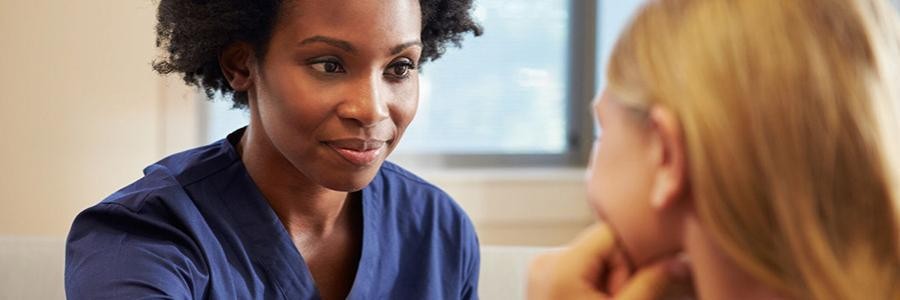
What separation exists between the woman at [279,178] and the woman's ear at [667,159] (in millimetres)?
671

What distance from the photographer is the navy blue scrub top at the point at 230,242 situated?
1281 mm

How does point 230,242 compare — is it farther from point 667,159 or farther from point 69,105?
point 69,105

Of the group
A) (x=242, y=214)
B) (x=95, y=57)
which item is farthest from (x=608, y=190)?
(x=95, y=57)

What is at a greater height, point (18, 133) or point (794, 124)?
point (794, 124)

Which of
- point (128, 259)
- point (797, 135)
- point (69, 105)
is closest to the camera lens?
point (797, 135)

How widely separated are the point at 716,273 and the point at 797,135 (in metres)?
0.11

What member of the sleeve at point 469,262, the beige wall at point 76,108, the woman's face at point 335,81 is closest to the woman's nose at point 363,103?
the woman's face at point 335,81

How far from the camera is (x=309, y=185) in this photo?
1.47 metres

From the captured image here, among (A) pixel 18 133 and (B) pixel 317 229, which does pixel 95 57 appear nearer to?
(A) pixel 18 133

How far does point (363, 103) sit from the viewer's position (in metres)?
1.35

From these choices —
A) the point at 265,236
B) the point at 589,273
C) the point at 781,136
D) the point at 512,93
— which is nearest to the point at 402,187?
the point at 265,236

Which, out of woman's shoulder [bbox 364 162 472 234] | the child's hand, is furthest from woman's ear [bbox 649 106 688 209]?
woman's shoulder [bbox 364 162 472 234]

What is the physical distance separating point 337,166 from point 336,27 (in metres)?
0.17

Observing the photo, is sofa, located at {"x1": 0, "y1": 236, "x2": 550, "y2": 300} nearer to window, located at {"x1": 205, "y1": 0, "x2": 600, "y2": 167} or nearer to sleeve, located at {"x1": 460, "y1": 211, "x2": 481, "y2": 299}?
sleeve, located at {"x1": 460, "y1": 211, "x2": 481, "y2": 299}
